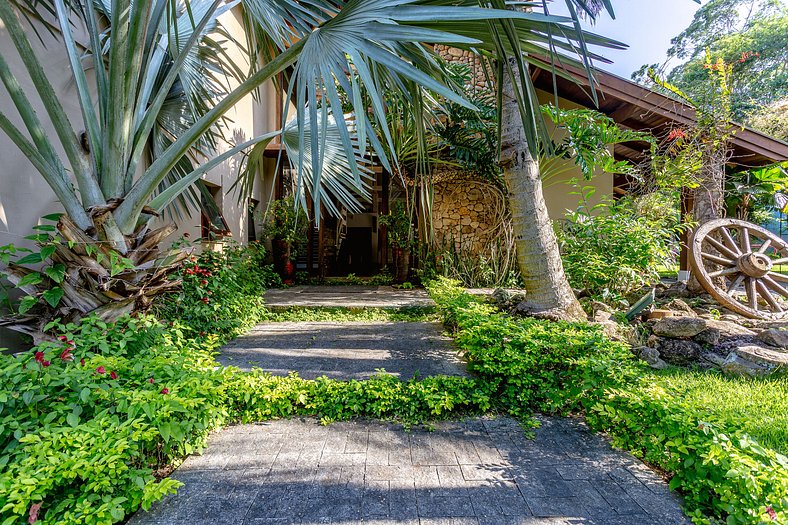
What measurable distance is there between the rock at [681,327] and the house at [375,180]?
2.59 m

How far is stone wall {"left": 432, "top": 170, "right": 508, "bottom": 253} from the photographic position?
7.53 metres

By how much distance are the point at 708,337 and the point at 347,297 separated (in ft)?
15.7

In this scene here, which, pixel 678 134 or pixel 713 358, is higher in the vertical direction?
pixel 678 134

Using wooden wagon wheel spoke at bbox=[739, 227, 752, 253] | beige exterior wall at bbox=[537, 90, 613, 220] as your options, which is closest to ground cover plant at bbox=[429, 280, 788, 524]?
wooden wagon wheel spoke at bbox=[739, 227, 752, 253]

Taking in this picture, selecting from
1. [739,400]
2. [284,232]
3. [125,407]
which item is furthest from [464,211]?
[125,407]

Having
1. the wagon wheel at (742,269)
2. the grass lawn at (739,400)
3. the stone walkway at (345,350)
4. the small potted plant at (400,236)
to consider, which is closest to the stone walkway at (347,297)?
the small potted plant at (400,236)

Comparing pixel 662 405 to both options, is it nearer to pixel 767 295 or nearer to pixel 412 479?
pixel 412 479

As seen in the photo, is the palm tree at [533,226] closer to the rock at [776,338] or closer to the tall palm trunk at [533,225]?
the tall palm trunk at [533,225]

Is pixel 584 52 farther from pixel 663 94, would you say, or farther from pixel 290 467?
pixel 663 94

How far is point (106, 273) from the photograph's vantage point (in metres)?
2.40

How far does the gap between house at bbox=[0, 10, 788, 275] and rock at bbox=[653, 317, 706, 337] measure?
102 inches

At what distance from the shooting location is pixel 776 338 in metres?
3.62

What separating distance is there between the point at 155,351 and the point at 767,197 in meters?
9.13

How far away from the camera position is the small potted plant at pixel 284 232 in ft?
24.5
